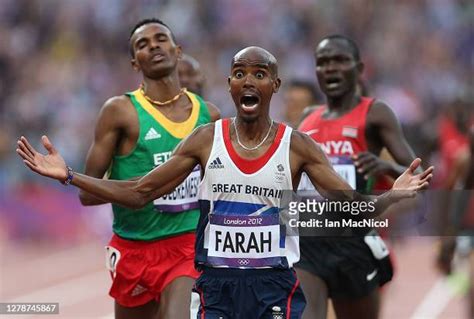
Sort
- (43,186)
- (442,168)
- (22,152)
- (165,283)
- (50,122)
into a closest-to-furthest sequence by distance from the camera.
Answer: (22,152)
(165,283)
(442,168)
(43,186)
(50,122)

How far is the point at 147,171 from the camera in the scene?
7395mm

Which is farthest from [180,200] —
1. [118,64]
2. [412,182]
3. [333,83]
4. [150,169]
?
[118,64]

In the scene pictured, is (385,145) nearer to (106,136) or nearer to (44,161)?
(106,136)

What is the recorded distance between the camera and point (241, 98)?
598 centimetres

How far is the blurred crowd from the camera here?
20.3 metres

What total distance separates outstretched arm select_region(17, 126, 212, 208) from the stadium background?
38.1 feet

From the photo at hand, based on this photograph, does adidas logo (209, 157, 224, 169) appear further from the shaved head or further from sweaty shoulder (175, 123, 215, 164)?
the shaved head

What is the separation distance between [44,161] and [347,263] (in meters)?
2.58

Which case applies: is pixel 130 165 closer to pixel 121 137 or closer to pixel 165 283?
pixel 121 137

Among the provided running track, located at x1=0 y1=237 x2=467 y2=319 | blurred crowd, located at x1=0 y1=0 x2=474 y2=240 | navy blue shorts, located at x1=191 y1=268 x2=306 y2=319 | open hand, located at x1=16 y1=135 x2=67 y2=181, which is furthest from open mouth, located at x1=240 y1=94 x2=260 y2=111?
blurred crowd, located at x1=0 y1=0 x2=474 y2=240

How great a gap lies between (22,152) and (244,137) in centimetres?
110

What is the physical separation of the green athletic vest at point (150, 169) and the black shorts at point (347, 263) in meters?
0.87

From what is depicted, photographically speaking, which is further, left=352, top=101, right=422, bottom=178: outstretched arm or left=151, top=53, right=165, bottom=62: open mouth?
left=151, top=53, right=165, bottom=62: open mouth

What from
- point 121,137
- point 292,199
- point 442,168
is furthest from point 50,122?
point 292,199
